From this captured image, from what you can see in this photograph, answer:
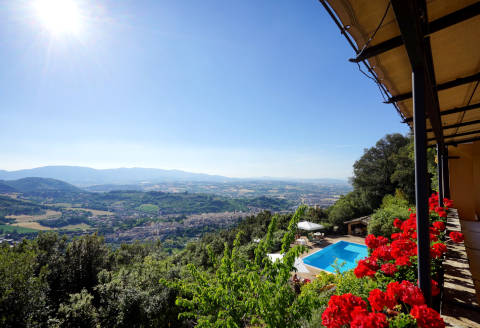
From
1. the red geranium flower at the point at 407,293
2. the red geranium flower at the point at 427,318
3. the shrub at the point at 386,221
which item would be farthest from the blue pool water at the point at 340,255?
the red geranium flower at the point at 427,318

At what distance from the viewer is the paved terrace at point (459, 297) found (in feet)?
5.21

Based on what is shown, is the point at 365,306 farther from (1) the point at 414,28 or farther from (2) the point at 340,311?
(1) the point at 414,28

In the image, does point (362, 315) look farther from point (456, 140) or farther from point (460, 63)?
point (456, 140)

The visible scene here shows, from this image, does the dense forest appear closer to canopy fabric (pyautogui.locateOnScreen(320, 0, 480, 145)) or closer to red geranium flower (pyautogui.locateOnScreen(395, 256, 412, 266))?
red geranium flower (pyautogui.locateOnScreen(395, 256, 412, 266))

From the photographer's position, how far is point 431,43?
65.0 inches

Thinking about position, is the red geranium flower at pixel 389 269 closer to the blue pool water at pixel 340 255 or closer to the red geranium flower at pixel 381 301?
the red geranium flower at pixel 381 301

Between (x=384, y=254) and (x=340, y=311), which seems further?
(x=384, y=254)

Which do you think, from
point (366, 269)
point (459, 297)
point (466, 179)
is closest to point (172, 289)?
point (366, 269)

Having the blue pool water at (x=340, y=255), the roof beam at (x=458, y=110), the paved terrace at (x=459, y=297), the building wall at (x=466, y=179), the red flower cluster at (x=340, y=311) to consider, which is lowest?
the blue pool water at (x=340, y=255)

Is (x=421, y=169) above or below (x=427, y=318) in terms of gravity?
above

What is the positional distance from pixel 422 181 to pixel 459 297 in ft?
4.57

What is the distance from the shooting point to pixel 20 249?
884 cm

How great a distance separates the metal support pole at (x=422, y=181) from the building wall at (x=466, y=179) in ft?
25.1

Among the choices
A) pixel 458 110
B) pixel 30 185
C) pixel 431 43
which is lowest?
pixel 30 185
